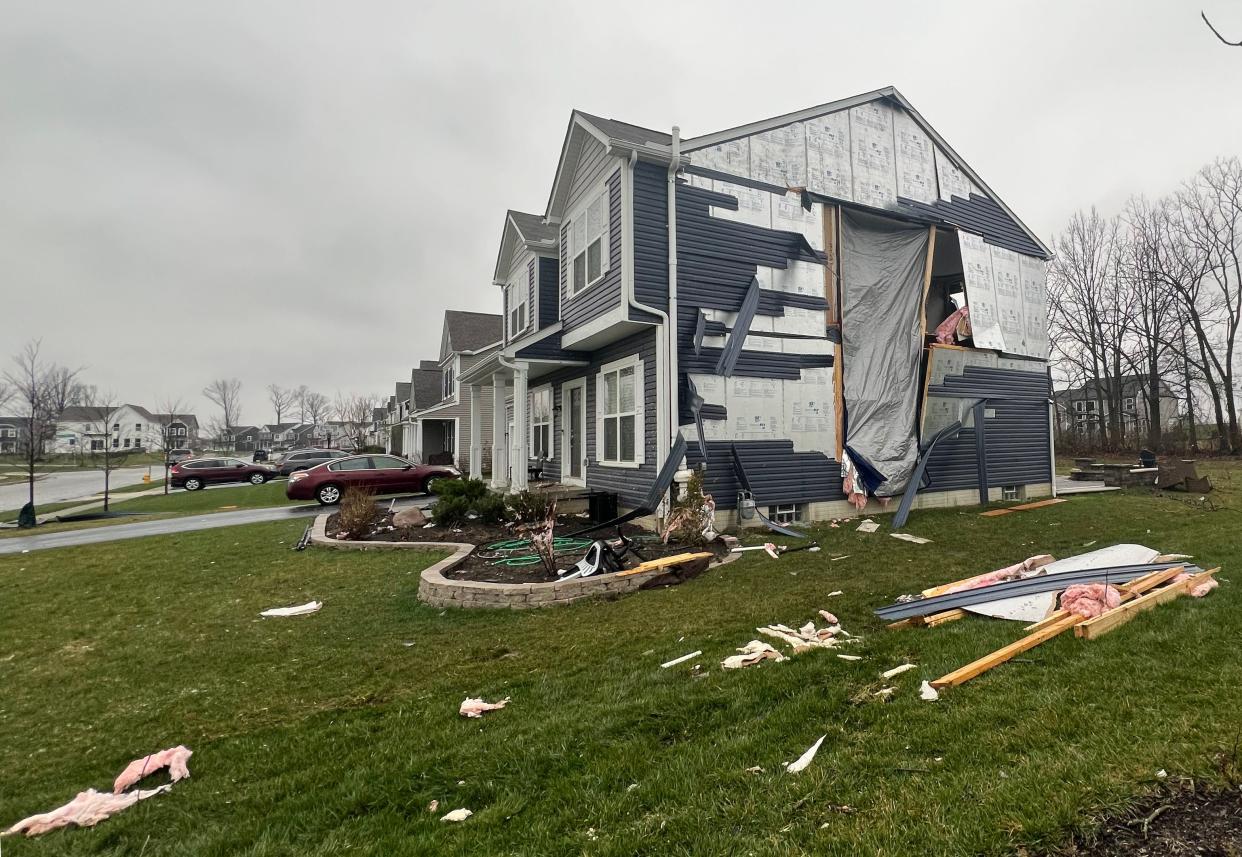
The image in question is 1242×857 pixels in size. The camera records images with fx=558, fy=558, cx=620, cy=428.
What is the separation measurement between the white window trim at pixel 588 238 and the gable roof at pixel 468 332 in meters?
18.1

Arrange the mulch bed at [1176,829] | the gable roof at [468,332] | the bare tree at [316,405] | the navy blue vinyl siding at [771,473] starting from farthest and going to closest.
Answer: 1. the bare tree at [316,405]
2. the gable roof at [468,332]
3. the navy blue vinyl siding at [771,473]
4. the mulch bed at [1176,829]

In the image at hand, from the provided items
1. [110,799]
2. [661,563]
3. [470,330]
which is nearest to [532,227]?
[661,563]

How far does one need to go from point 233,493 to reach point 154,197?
10.6m

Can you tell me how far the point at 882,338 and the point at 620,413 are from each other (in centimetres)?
538

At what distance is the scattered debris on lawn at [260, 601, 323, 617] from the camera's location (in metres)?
5.94

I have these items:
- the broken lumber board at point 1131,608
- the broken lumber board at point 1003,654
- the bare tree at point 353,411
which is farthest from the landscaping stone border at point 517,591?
the bare tree at point 353,411

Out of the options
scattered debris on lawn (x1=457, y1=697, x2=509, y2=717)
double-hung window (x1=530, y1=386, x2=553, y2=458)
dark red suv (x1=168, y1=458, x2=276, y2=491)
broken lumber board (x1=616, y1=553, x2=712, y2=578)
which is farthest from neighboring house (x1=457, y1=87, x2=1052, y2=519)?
dark red suv (x1=168, y1=458, x2=276, y2=491)

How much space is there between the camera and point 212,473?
2498 centimetres

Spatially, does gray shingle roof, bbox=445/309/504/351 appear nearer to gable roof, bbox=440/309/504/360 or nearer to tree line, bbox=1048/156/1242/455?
gable roof, bbox=440/309/504/360

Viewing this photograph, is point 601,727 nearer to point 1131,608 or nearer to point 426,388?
point 1131,608

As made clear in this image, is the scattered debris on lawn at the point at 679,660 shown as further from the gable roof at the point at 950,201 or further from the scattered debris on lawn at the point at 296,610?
the gable roof at the point at 950,201

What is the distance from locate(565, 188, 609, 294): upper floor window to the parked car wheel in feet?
32.1

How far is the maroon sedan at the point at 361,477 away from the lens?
16.1 m

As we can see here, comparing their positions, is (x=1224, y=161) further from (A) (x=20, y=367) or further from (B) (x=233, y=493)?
(A) (x=20, y=367)
